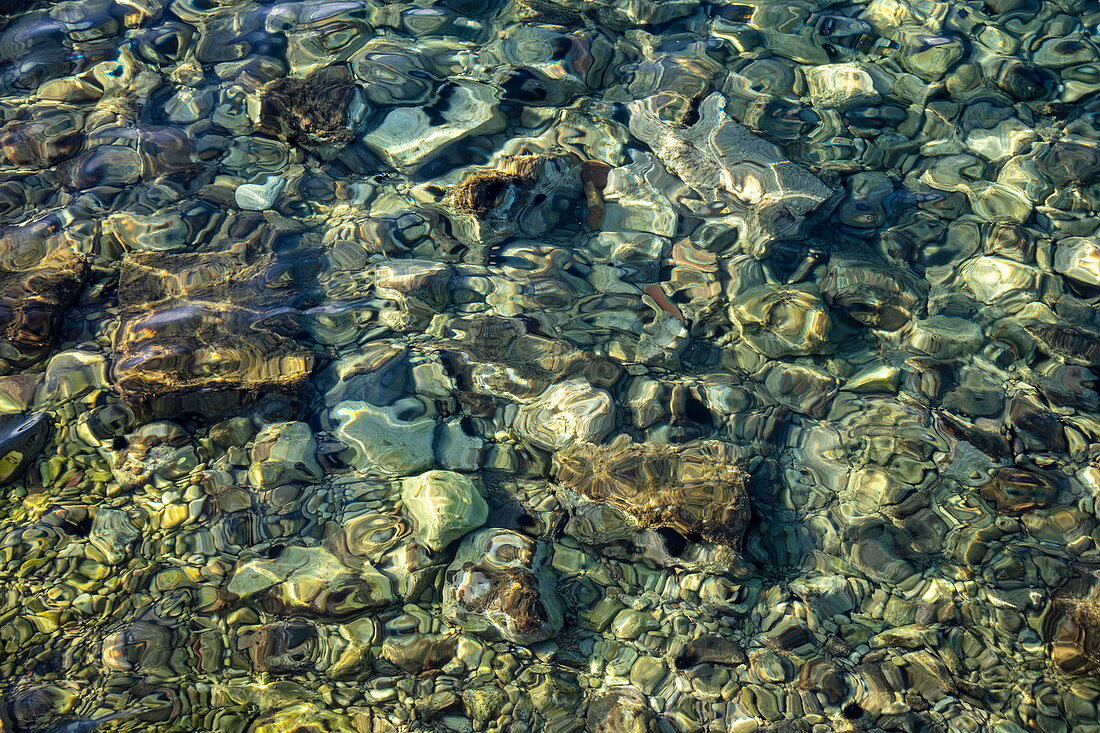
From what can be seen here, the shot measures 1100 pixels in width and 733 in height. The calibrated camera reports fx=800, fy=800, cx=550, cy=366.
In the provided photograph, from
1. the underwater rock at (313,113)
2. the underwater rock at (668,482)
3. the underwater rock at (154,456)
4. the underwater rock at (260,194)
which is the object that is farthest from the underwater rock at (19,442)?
the underwater rock at (668,482)

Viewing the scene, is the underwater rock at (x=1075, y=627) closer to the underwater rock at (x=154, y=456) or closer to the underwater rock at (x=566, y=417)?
the underwater rock at (x=566, y=417)

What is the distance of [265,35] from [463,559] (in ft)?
10.9

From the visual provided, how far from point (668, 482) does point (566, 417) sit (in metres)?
0.52

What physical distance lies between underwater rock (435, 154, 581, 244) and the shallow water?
3cm

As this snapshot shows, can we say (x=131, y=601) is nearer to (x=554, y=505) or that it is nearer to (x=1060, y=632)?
(x=554, y=505)

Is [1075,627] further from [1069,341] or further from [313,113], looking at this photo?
[313,113]

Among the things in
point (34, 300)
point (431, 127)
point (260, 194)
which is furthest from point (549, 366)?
point (34, 300)

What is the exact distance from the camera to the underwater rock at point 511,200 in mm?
3889

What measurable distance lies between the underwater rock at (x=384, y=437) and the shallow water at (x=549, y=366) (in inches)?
0.7

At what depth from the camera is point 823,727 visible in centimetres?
269

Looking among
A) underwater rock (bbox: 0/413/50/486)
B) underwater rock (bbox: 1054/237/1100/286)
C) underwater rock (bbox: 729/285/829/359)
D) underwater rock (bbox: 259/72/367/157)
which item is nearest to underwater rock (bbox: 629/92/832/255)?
underwater rock (bbox: 729/285/829/359)

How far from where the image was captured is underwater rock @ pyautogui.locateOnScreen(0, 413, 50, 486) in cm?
314

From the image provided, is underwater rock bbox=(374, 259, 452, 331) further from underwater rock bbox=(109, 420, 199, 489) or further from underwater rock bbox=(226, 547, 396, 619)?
underwater rock bbox=(226, 547, 396, 619)

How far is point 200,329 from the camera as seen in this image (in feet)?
11.2
